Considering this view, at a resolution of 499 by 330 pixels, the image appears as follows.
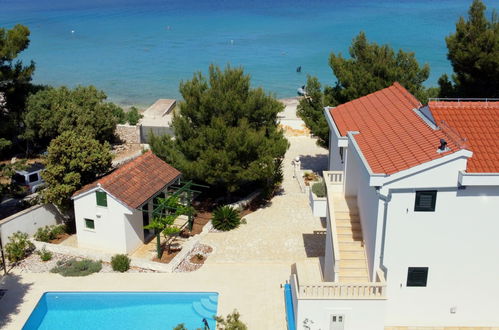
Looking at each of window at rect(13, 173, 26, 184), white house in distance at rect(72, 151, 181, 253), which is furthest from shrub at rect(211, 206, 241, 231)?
window at rect(13, 173, 26, 184)

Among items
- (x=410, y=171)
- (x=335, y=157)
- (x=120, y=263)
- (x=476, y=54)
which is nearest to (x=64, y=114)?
(x=120, y=263)

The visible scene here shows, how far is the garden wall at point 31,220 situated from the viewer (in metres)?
27.3

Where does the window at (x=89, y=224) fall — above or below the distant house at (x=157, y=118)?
below

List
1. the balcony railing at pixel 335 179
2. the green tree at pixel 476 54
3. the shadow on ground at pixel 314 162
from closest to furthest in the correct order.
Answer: the balcony railing at pixel 335 179
the green tree at pixel 476 54
the shadow on ground at pixel 314 162

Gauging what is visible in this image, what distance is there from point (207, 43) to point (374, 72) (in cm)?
9922

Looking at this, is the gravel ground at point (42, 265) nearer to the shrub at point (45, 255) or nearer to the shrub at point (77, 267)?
the shrub at point (45, 255)

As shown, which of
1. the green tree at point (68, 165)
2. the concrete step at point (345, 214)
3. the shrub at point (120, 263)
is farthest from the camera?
the green tree at point (68, 165)

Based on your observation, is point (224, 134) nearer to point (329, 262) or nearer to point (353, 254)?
point (329, 262)

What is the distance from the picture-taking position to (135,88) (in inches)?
3487

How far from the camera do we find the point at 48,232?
29.2 meters

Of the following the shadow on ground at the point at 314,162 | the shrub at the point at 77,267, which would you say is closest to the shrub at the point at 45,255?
the shrub at the point at 77,267

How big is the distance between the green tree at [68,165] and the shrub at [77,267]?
3982 millimetres

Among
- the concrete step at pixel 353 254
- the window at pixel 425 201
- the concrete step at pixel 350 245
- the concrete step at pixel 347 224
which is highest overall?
the window at pixel 425 201

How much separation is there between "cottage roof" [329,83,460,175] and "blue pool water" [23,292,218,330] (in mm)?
9644
